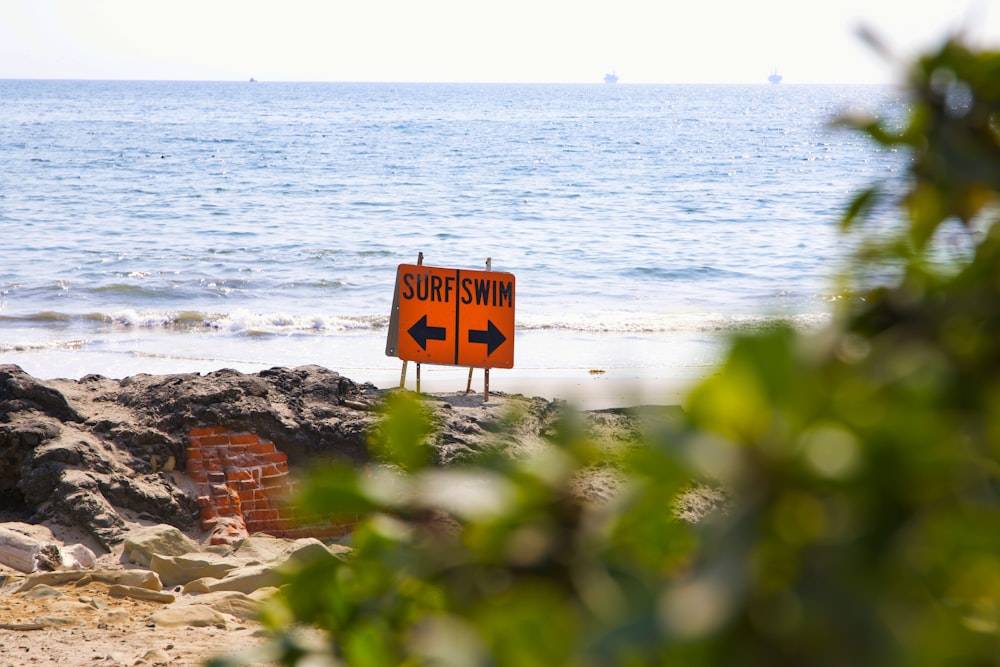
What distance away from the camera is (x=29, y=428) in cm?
577

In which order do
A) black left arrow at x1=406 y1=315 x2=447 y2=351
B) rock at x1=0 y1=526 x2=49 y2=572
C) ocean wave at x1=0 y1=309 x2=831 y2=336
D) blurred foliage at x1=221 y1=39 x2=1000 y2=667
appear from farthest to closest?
ocean wave at x1=0 y1=309 x2=831 y2=336 → black left arrow at x1=406 y1=315 x2=447 y2=351 → rock at x1=0 y1=526 x2=49 y2=572 → blurred foliage at x1=221 y1=39 x2=1000 y2=667

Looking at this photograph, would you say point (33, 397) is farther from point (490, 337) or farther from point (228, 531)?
point (490, 337)

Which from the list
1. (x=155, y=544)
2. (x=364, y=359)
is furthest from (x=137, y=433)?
(x=364, y=359)


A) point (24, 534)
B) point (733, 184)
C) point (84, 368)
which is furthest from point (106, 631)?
point (733, 184)

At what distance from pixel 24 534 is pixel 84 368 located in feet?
22.9

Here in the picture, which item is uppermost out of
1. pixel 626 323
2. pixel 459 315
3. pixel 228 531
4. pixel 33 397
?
pixel 459 315

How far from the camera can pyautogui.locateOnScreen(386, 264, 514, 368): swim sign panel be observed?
8414 millimetres

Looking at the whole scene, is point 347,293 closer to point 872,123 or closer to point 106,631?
point 106,631

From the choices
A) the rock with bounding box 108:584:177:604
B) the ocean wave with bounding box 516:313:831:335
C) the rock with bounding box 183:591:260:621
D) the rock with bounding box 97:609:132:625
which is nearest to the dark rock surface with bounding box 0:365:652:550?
the rock with bounding box 108:584:177:604

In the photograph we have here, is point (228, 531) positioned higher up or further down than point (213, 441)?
further down

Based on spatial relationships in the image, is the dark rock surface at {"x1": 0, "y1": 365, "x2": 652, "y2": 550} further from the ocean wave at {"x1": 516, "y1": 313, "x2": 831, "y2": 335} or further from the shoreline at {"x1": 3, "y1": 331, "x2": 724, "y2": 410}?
the ocean wave at {"x1": 516, "y1": 313, "x2": 831, "y2": 335}

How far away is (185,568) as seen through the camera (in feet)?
16.7

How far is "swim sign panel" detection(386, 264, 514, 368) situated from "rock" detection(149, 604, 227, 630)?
4199 mm

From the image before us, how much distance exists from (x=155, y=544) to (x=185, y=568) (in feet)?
0.80
